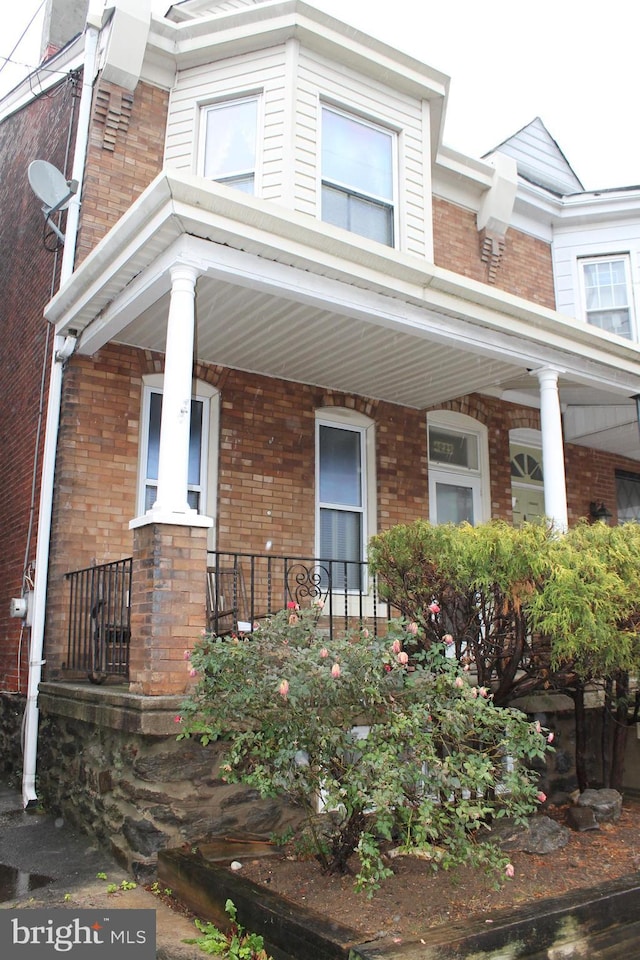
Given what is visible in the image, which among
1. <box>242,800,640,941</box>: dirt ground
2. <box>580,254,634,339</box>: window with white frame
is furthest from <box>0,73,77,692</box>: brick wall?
<box>580,254,634,339</box>: window with white frame

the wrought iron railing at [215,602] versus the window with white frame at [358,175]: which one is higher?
the window with white frame at [358,175]

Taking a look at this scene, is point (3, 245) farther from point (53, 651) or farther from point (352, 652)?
point (352, 652)

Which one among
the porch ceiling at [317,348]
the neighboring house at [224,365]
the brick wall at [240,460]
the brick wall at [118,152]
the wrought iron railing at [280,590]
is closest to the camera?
the neighboring house at [224,365]

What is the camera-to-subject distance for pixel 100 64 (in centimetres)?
772

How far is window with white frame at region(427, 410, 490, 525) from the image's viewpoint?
30.2 feet

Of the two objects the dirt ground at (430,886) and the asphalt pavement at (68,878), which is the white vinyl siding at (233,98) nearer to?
the asphalt pavement at (68,878)

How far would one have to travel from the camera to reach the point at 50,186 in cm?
714

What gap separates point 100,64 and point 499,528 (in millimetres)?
6037

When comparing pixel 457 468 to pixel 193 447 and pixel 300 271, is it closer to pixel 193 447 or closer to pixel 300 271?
pixel 193 447

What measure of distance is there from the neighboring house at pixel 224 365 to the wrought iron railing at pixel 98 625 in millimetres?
34

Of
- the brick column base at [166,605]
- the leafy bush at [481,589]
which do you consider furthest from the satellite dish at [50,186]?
the leafy bush at [481,589]

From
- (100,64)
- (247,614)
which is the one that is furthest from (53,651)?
(100,64)

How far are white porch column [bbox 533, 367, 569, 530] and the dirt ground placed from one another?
2.98 meters

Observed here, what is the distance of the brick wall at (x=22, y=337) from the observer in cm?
725
